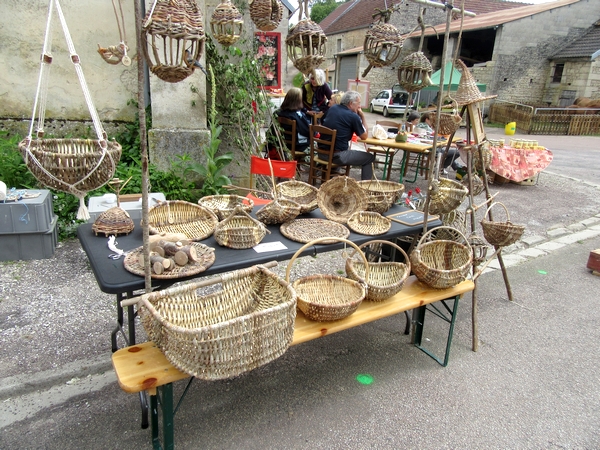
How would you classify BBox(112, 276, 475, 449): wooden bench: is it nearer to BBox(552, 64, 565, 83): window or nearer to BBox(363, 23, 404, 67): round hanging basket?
BBox(363, 23, 404, 67): round hanging basket

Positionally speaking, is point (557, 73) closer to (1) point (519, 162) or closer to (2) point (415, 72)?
(1) point (519, 162)

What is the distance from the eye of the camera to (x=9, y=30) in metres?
4.69

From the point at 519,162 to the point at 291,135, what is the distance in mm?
4241

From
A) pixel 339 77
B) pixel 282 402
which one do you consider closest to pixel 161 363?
pixel 282 402

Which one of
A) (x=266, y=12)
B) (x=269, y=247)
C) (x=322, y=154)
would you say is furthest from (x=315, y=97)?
(x=269, y=247)

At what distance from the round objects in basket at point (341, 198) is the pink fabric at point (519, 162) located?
17.6 feet

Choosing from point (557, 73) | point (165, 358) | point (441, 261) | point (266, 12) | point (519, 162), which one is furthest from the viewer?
point (557, 73)

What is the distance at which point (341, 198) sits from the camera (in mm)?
3203

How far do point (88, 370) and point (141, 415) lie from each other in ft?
1.90

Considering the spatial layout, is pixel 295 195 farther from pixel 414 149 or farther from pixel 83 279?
pixel 414 149

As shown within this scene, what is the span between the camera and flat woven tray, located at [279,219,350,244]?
2.63m

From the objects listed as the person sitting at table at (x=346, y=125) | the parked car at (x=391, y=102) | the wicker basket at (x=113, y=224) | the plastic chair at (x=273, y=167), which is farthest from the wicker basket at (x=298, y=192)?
the parked car at (x=391, y=102)

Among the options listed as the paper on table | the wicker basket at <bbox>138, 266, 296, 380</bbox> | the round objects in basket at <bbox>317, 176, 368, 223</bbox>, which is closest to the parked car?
the round objects in basket at <bbox>317, 176, 368, 223</bbox>

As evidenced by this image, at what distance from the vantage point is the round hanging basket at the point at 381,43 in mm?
2799
